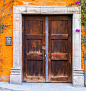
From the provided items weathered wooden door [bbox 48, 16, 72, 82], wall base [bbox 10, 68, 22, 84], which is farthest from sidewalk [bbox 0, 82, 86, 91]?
weathered wooden door [bbox 48, 16, 72, 82]

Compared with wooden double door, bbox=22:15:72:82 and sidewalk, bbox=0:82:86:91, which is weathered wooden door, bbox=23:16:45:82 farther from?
sidewalk, bbox=0:82:86:91

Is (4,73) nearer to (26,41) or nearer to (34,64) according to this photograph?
(34,64)

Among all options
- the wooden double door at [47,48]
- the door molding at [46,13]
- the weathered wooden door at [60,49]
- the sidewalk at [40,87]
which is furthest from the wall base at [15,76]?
the weathered wooden door at [60,49]

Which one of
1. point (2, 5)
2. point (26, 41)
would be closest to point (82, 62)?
point (26, 41)

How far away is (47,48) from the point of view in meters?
4.47

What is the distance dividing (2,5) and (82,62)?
3.97m

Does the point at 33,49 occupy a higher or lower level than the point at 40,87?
higher

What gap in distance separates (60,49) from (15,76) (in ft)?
6.92

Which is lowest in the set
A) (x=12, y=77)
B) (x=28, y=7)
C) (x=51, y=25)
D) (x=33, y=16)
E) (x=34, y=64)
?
(x=12, y=77)

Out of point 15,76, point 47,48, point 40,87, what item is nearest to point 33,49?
point 47,48

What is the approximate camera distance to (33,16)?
4.49m

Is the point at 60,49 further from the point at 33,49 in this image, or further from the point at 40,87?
the point at 40,87

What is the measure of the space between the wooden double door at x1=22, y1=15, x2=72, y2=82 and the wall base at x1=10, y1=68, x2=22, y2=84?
11.5 inches

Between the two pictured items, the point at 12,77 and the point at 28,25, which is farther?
the point at 28,25
